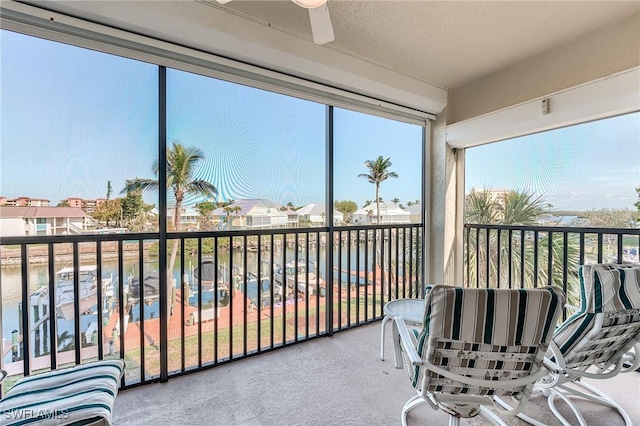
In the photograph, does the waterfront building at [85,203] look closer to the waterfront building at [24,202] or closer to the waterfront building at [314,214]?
the waterfront building at [24,202]

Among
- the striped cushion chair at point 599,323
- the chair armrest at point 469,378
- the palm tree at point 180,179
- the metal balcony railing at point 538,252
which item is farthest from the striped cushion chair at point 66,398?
the metal balcony railing at point 538,252

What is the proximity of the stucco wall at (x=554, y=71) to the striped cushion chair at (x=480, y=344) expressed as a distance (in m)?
2.20

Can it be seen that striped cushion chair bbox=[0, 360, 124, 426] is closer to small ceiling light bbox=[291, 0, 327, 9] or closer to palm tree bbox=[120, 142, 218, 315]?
palm tree bbox=[120, 142, 218, 315]

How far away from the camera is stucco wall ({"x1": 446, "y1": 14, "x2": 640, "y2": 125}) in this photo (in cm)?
209

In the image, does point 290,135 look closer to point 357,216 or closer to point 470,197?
point 357,216

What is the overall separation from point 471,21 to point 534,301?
6.70 feet

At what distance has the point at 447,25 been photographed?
2.14 m

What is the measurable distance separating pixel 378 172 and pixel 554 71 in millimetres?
1724

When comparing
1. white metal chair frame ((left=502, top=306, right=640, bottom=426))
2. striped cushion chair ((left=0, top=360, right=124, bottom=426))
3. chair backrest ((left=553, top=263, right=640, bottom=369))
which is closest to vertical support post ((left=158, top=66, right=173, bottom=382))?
striped cushion chair ((left=0, top=360, right=124, bottom=426))

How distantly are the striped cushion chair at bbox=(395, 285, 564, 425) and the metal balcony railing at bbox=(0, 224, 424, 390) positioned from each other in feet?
4.93

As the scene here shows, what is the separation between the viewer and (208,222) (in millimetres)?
2127

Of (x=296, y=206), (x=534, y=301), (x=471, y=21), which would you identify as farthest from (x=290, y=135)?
(x=534, y=301)

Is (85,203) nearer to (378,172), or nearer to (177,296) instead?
(177,296)

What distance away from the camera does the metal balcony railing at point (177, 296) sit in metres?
1.68
